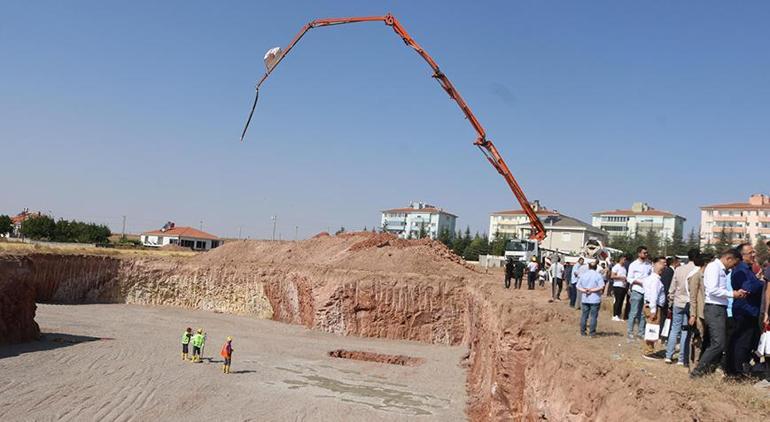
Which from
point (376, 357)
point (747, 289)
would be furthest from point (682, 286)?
point (376, 357)

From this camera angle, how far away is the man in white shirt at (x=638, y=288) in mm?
14984

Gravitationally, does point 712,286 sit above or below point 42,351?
above

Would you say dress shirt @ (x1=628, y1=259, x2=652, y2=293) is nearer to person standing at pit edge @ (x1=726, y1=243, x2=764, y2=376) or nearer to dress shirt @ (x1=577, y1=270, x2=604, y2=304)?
dress shirt @ (x1=577, y1=270, x2=604, y2=304)

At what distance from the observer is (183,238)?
115 m

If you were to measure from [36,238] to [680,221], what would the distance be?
384 feet

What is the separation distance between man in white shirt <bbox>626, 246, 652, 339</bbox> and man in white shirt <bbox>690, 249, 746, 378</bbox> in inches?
171

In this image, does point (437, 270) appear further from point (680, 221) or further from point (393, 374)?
point (680, 221)

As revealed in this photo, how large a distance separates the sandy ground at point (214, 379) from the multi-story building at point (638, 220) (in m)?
90.6

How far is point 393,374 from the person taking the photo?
29875 mm

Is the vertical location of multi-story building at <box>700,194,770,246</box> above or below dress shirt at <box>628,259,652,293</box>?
above

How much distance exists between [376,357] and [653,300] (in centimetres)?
2204

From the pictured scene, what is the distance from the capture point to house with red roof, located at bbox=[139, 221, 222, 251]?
115 meters

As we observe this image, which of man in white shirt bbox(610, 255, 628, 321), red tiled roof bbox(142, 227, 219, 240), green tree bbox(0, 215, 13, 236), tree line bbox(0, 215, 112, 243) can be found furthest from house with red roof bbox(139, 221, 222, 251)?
man in white shirt bbox(610, 255, 628, 321)

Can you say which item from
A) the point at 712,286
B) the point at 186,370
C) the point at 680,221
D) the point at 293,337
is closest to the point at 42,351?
the point at 186,370
